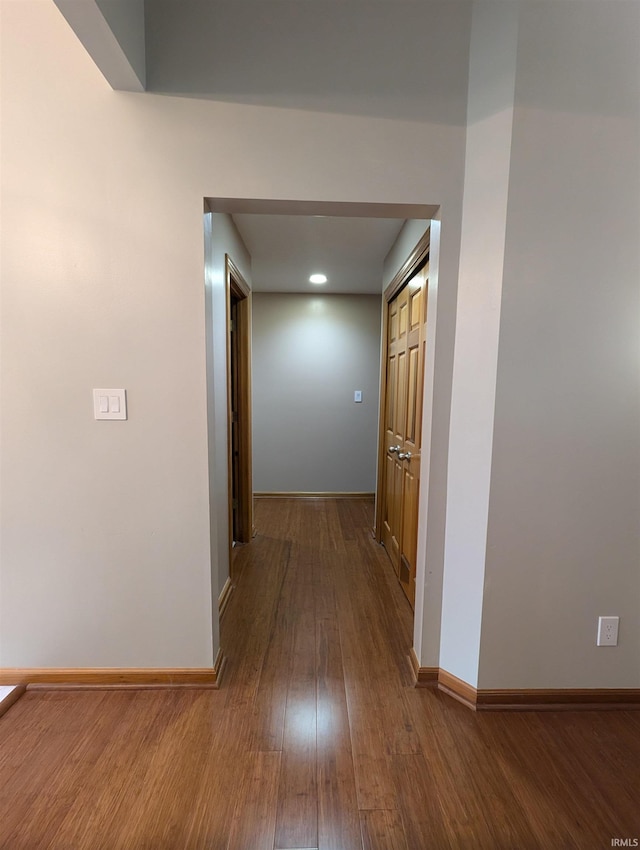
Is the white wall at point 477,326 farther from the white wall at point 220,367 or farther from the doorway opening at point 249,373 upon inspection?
the white wall at point 220,367

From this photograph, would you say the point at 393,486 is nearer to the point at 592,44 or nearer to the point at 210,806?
the point at 210,806

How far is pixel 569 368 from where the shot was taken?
143 centimetres

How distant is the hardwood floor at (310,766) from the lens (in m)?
1.12

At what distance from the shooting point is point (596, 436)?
1455mm

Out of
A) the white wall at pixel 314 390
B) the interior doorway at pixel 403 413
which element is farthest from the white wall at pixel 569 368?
the white wall at pixel 314 390

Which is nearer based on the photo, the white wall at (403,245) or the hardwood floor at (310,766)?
the hardwood floor at (310,766)

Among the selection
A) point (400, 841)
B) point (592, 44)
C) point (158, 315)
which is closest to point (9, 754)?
point (400, 841)

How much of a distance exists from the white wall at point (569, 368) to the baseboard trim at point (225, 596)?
4.56 feet

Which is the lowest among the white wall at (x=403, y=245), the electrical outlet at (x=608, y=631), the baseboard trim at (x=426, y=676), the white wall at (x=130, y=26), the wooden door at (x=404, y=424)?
the baseboard trim at (x=426, y=676)

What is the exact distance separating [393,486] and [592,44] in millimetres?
2437

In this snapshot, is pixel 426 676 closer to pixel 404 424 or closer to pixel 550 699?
pixel 550 699

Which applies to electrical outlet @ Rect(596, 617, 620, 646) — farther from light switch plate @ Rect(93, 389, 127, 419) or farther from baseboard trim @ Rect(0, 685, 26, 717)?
baseboard trim @ Rect(0, 685, 26, 717)

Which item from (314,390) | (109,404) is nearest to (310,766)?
(109,404)

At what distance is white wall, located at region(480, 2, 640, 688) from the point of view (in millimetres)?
1322
